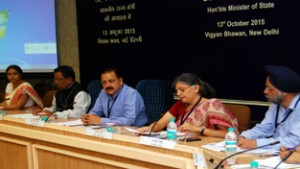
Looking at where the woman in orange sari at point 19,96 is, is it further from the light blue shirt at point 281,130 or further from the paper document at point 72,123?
the light blue shirt at point 281,130

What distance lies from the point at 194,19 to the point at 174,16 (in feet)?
0.87

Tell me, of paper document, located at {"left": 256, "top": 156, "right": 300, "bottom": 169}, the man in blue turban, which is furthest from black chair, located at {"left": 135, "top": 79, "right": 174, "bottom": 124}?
paper document, located at {"left": 256, "top": 156, "right": 300, "bottom": 169}

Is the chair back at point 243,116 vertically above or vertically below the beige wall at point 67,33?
below

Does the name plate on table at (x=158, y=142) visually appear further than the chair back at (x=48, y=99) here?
No

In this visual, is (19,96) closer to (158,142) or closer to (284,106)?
(158,142)

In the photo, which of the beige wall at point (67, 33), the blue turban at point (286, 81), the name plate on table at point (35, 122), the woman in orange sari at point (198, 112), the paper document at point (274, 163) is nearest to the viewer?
the paper document at point (274, 163)

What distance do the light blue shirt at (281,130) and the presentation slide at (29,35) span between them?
361 centimetres

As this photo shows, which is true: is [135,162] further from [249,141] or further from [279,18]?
[279,18]

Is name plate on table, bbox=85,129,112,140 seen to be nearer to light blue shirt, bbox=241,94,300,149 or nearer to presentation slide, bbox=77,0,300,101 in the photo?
light blue shirt, bbox=241,94,300,149

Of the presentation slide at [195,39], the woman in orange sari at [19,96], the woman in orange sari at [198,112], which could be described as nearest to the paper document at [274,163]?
the woman in orange sari at [198,112]

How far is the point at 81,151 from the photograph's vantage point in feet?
9.90

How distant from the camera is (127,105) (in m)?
3.86

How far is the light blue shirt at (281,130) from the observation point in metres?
2.55

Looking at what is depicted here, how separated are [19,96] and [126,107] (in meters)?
1.67
